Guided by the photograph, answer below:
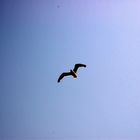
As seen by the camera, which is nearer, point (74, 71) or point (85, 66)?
point (85, 66)

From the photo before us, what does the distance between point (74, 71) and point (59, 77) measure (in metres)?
1.34

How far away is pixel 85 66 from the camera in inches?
967

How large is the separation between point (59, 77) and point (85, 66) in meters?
2.73

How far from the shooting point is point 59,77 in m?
26.1

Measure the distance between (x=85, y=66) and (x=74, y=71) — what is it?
188 cm

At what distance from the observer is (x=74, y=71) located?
2620 centimetres
